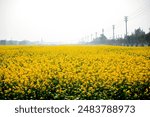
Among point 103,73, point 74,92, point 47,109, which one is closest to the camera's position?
point 47,109

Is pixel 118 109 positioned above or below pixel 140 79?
below

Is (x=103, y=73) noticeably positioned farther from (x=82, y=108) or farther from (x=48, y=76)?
(x=82, y=108)

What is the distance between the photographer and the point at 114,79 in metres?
8.24

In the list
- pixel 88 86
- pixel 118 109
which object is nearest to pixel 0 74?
pixel 88 86

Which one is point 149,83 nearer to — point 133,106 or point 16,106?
point 133,106

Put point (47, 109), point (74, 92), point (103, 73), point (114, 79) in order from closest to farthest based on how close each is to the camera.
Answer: point (47, 109) → point (74, 92) → point (114, 79) → point (103, 73)

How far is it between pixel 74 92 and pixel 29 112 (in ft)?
4.88

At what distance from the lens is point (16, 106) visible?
6.85 m

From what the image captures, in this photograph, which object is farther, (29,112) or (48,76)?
(48,76)

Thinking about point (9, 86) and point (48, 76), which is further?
point (48, 76)

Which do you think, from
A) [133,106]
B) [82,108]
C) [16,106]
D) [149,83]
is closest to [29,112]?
[16,106]

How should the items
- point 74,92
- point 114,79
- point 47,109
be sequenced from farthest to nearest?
1. point 114,79
2. point 74,92
3. point 47,109

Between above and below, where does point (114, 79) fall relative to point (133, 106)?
above

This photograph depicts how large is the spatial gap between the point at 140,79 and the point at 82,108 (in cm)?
246
